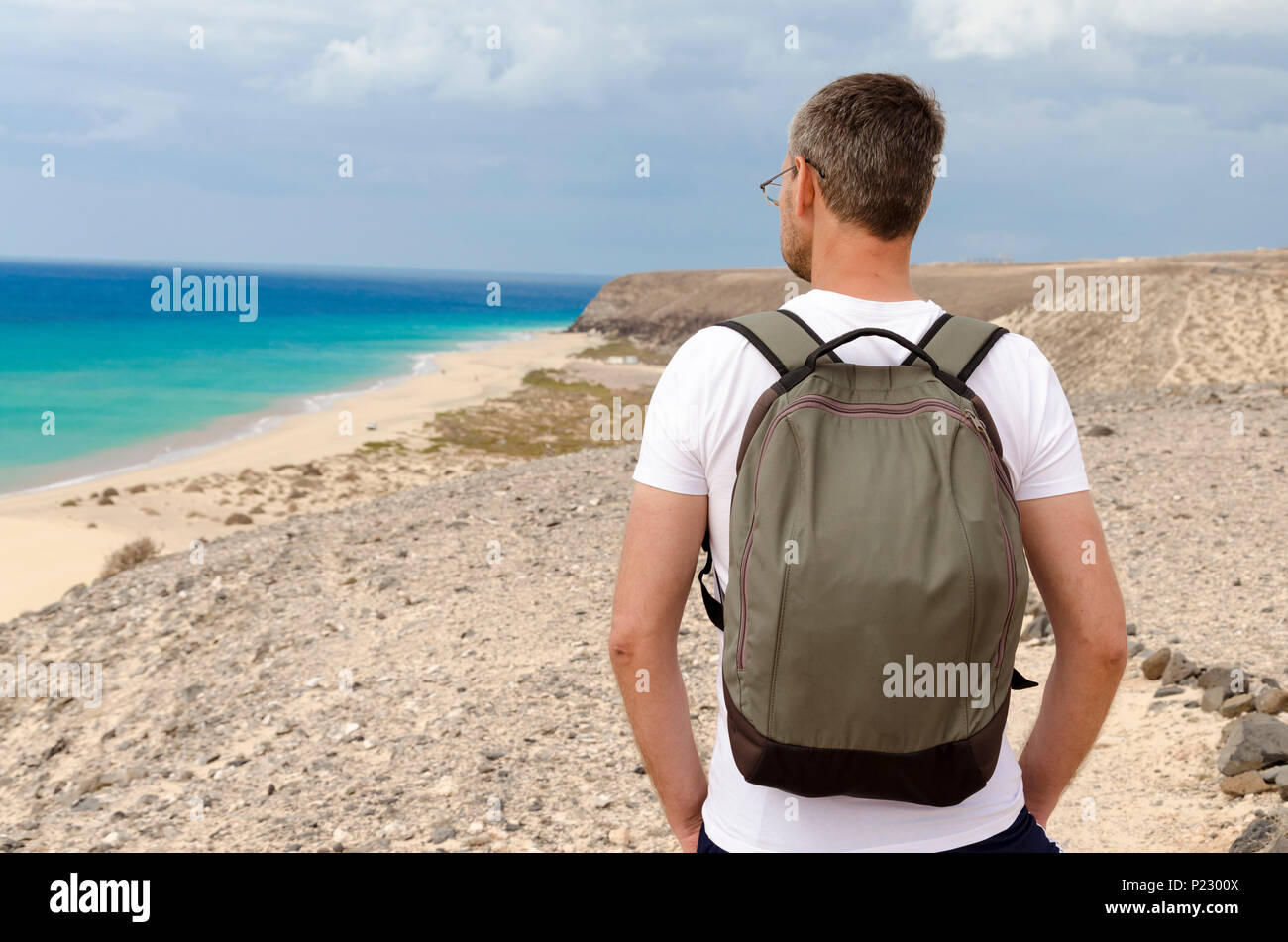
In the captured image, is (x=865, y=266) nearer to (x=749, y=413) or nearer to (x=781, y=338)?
(x=781, y=338)

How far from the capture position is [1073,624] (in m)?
2.13

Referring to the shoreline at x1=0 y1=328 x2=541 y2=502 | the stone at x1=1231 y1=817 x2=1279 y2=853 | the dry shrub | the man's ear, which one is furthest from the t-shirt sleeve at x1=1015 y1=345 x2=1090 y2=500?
the shoreline at x1=0 y1=328 x2=541 y2=502

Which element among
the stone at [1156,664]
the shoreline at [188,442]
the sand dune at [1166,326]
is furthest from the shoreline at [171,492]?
the sand dune at [1166,326]

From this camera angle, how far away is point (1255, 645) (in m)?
7.25

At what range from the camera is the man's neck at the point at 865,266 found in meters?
1.98

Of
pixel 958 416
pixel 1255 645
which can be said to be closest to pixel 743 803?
pixel 958 416

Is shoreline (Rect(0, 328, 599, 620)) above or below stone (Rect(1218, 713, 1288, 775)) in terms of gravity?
below

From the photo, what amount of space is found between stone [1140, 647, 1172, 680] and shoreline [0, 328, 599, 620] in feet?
50.0

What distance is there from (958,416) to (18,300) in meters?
166

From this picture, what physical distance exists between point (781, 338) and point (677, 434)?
0.28 m

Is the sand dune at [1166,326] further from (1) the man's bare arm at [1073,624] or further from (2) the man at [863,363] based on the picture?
(2) the man at [863,363]

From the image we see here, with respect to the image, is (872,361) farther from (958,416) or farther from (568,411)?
(568,411)

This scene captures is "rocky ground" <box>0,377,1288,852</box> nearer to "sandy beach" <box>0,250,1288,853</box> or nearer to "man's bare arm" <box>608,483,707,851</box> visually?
"sandy beach" <box>0,250,1288,853</box>

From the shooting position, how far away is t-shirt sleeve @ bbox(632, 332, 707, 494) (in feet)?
6.18
